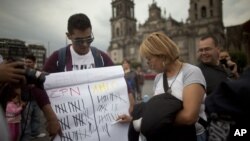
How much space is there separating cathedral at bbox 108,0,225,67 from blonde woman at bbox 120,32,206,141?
176ft

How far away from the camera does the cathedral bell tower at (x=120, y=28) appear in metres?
68.8

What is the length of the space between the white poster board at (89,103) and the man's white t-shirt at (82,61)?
100mm

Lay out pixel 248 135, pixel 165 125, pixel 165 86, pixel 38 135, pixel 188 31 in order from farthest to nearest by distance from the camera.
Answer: pixel 188 31, pixel 38 135, pixel 165 86, pixel 165 125, pixel 248 135

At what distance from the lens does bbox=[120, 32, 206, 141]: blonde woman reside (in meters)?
1.57

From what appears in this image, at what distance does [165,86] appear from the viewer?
1841 millimetres

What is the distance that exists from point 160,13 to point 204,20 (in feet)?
42.7

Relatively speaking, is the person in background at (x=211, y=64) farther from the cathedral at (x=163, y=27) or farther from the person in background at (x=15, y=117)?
the cathedral at (x=163, y=27)

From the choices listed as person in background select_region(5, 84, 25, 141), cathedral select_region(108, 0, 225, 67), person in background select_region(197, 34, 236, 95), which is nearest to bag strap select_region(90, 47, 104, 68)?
person in background select_region(197, 34, 236, 95)

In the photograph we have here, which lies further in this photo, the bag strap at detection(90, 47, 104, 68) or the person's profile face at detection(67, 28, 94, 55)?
the bag strap at detection(90, 47, 104, 68)

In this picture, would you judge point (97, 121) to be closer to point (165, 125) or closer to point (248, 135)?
point (165, 125)

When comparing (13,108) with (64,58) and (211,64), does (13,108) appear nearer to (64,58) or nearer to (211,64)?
(64,58)

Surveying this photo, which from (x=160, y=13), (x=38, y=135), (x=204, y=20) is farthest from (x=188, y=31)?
(x=38, y=135)

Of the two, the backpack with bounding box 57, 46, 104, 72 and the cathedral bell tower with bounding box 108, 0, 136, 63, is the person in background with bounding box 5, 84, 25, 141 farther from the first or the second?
the cathedral bell tower with bounding box 108, 0, 136, 63

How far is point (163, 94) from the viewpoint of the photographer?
1.67 meters
